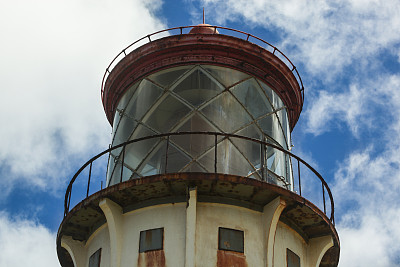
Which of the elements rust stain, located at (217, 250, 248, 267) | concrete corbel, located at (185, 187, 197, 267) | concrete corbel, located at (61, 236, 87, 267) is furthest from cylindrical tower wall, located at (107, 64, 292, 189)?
rust stain, located at (217, 250, 248, 267)

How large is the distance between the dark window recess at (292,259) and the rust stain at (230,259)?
1001mm

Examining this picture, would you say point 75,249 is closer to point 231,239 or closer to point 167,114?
point 167,114

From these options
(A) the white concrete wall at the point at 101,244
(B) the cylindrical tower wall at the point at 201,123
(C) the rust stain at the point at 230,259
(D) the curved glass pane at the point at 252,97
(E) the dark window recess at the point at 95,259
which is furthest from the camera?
(D) the curved glass pane at the point at 252,97

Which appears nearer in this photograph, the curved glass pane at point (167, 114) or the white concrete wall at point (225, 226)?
the white concrete wall at point (225, 226)

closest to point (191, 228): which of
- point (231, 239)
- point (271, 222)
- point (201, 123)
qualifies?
point (231, 239)

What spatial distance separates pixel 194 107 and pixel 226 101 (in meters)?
0.65

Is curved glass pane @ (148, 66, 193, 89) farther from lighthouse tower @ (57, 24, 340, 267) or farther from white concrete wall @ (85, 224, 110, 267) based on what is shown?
white concrete wall @ (85, 224, 110, 267)

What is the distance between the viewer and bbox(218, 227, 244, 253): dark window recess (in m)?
12.0

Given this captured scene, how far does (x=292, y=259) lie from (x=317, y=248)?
2.50 ft

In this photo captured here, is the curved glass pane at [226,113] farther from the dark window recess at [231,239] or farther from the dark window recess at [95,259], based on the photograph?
the dark window recess at [95,259]

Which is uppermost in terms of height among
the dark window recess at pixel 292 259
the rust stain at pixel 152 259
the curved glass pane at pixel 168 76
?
the curved glass pane at pixel 168 76

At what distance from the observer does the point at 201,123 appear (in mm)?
13250

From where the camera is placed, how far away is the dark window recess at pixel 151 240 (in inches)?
476

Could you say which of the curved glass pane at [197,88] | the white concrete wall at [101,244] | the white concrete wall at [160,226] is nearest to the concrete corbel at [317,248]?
the white concrete wall at [160,226]
